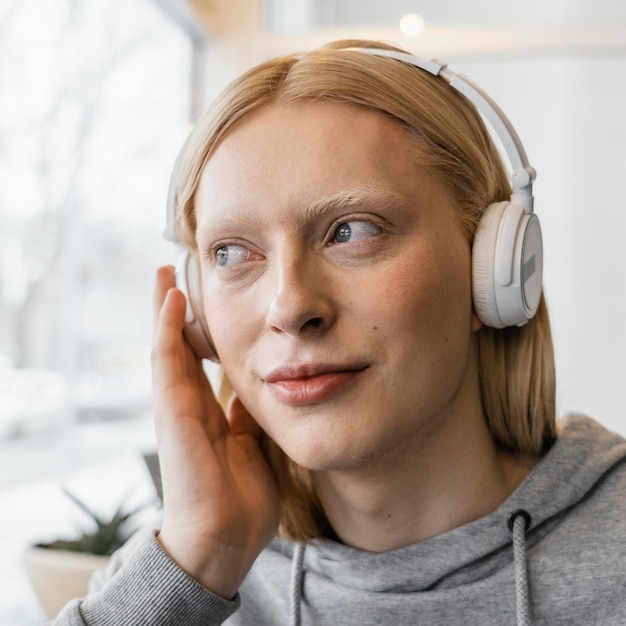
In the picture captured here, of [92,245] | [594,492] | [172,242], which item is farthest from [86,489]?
[594,492]

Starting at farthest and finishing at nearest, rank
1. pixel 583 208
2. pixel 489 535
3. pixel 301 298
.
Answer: pixel 583 208 < pixel 489 535 < pixel 301 298

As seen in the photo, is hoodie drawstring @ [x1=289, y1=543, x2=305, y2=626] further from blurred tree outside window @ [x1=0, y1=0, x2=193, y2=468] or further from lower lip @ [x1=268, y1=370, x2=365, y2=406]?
blurred tree outside window @ [x1=0, y1=0, x2=193, y2=468]

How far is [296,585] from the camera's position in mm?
1171

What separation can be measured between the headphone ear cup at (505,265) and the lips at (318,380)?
0.63 ft

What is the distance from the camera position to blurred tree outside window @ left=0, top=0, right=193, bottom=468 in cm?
220

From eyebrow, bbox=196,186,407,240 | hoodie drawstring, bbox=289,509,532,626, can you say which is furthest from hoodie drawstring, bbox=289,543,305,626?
eyebrow, bbox=196,186,407,240

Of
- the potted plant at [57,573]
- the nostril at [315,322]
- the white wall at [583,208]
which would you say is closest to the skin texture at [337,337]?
the nostril at [315,322]

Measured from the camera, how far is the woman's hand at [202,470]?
108cm

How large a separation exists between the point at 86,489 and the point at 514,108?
2.19 metres

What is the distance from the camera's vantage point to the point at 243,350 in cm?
108

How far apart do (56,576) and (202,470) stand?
448mm

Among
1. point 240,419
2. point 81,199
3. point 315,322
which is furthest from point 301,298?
point 81,199

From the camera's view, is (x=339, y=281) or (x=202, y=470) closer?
(x=339, y=281)

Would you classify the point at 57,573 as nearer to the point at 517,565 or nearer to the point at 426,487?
the point at 426,487
